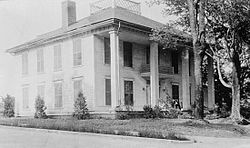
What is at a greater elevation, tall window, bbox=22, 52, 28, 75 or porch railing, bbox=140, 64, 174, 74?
tall window, bbox=22, 52, 28, 75

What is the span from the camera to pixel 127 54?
25641 millimetres

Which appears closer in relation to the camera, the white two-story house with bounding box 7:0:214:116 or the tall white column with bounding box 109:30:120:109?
the tall white column with bounding box 109:30:120:109

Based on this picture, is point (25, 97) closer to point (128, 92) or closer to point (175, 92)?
point (128, 92)

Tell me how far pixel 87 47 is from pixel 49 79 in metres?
4.25

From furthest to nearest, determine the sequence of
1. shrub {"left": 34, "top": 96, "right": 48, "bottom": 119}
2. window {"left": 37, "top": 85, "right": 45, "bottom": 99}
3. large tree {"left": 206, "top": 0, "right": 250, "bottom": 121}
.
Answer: window {"left": 37, "top": 85, "right": 45, "bottom": 99}
shrub {"left": 34, "top": 96, "right": 48, "bottom": 119}
large tree {"left": 206, "top": 0, "right": 250, "bottom": 121}

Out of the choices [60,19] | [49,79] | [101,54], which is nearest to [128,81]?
[101,54]

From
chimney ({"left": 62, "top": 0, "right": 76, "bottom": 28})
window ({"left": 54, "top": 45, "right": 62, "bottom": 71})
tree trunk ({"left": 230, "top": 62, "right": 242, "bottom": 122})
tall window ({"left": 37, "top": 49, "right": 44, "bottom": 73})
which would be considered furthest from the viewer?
chimney ({"left": 62, "top": 0, "right": 76, "bottom": 28})

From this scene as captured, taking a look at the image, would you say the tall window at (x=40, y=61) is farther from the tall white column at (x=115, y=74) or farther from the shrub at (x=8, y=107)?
the tall white column at (x=115, y=74)

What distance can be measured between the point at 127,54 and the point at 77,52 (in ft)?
11.1

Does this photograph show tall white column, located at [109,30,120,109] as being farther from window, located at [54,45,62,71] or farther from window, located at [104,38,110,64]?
window, located at [54,45,62,71]

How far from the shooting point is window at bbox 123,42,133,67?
2545 cm

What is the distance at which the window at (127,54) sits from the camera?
83.5 ft

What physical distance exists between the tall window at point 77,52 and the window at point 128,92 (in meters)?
3.43

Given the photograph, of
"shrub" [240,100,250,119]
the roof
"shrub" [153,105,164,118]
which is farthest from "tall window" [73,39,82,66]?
"shrub" [240,100,250,119]
